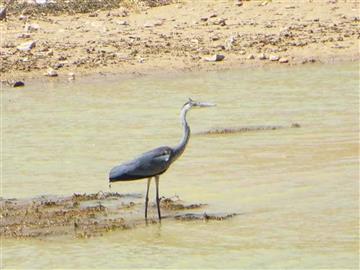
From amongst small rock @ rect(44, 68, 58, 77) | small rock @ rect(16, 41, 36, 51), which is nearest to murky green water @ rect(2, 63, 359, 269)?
small rock @ rect(44, 68, 58, 77)

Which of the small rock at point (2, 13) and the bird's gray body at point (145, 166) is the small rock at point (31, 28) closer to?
the small rock at point (2, 13)

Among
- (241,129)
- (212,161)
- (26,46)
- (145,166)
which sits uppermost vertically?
(26,46)

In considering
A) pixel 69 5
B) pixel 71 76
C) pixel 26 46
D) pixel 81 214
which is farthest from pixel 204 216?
pixel 69 5

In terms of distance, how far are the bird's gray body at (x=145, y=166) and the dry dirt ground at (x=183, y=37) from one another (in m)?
6.64

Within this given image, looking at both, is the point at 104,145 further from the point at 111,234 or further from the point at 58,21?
the point at 58,21

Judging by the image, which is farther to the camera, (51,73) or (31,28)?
(31,28)

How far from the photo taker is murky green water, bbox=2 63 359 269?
8.15 m

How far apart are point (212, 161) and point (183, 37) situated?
6530 mm

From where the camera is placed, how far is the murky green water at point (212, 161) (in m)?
8.15

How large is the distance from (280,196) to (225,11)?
363 inches

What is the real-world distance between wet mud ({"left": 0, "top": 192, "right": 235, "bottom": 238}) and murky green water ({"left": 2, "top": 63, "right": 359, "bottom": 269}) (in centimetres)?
15

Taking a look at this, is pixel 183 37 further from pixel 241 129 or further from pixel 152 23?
pixel 241 129

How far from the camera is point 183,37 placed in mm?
17156

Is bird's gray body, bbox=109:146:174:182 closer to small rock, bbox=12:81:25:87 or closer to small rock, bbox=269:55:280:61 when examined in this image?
small rock, bbox=12:81:25:87
